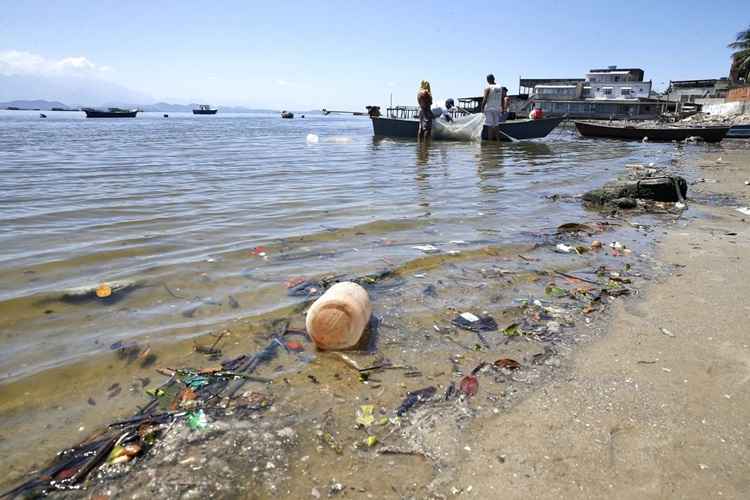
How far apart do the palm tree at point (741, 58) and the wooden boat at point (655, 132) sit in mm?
39184

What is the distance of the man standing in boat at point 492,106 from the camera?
58.8 feet

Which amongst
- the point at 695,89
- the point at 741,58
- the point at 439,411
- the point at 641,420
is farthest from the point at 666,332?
the point at 695,89

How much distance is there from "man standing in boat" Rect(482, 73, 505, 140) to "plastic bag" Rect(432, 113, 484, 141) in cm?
31

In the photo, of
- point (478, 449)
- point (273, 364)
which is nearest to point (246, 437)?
point (273, 364)

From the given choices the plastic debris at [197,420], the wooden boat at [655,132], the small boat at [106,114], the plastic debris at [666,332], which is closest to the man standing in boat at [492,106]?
the wooden boat at [655,132]

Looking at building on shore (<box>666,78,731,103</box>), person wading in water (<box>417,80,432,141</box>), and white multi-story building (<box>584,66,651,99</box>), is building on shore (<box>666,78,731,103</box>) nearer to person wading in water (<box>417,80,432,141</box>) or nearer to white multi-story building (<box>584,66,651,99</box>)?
white multi-story building (<box>584,66,651,99</box>)

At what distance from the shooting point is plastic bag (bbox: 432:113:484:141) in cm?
1941

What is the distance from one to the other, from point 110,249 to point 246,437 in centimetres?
386

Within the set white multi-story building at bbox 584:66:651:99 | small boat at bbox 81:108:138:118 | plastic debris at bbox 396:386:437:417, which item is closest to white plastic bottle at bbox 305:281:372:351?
plastic debris at bbox 396:386:437:417

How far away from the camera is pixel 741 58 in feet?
178

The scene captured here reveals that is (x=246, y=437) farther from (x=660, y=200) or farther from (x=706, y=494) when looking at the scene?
(x=660, y=200)

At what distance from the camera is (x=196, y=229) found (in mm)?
6098

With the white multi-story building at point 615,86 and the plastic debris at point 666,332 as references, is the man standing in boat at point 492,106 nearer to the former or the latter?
the plastic debris at point 666,332

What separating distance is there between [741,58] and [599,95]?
1620 cm
